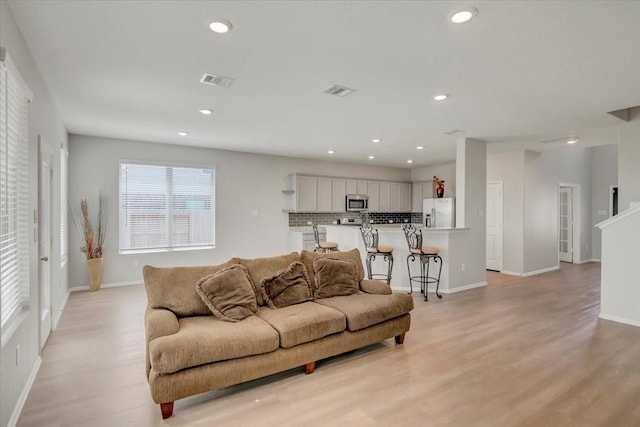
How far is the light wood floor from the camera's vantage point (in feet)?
7.43

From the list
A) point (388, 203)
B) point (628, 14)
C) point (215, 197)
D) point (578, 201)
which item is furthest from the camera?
point (388, 203)

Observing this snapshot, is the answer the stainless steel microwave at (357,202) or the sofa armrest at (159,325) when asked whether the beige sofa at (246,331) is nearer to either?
the sofa armrest at (159,325)

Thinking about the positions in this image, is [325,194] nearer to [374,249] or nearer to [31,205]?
[374,249]

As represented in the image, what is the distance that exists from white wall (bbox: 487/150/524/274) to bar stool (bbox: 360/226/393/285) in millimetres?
3251

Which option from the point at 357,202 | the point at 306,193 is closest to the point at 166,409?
the point at 306,193

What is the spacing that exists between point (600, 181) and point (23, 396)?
11614mm

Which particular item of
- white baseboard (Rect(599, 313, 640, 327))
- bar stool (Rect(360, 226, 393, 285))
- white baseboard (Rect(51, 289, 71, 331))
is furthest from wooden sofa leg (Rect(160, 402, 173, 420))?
white baseboard (Rect(599, 313, 640, 327))

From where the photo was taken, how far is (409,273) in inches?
224

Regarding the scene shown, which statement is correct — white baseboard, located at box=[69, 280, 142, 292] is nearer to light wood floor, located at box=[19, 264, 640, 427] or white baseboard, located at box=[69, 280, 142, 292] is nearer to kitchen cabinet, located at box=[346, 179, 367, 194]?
light wood floor, located at box=[19, 264, 640, 427]

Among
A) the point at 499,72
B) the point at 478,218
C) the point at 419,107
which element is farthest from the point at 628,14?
the point at 478,218

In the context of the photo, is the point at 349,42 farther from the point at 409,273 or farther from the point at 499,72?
the point at 409,273

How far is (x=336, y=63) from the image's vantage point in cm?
291

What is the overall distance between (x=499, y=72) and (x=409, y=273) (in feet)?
11.5

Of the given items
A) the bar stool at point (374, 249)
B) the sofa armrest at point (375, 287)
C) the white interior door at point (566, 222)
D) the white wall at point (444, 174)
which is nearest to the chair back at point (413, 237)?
the bar stool at point (374, 249)
